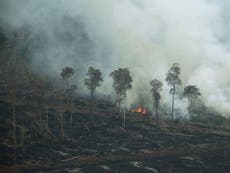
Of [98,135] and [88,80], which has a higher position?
[88,80]

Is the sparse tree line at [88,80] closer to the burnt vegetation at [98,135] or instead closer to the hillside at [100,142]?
the burnt vegetation at [98,135]

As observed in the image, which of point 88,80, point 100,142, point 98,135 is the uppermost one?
point 88,80

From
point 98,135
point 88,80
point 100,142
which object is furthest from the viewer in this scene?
point 88,80

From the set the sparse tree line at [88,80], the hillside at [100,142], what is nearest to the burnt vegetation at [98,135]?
the hillside at [100,142]

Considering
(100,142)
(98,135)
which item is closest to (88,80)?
(98,135)

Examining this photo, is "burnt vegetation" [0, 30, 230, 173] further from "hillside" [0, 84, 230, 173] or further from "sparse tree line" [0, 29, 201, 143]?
"sparse tree line" [0, 29, 201, 143]

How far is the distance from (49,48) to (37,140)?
346 ft

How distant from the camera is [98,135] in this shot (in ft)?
284

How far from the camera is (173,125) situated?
10819cm

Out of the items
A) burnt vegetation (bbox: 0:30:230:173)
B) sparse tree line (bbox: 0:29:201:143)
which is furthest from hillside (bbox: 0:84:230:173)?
sparse tree line (bbox: 0:29:201:143)

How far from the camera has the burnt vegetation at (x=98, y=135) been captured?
62.7 meters

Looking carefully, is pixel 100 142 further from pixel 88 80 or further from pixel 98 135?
pixel 88 80

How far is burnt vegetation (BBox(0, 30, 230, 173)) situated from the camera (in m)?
62.7

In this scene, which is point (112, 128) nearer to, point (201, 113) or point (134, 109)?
point (134, 109)
